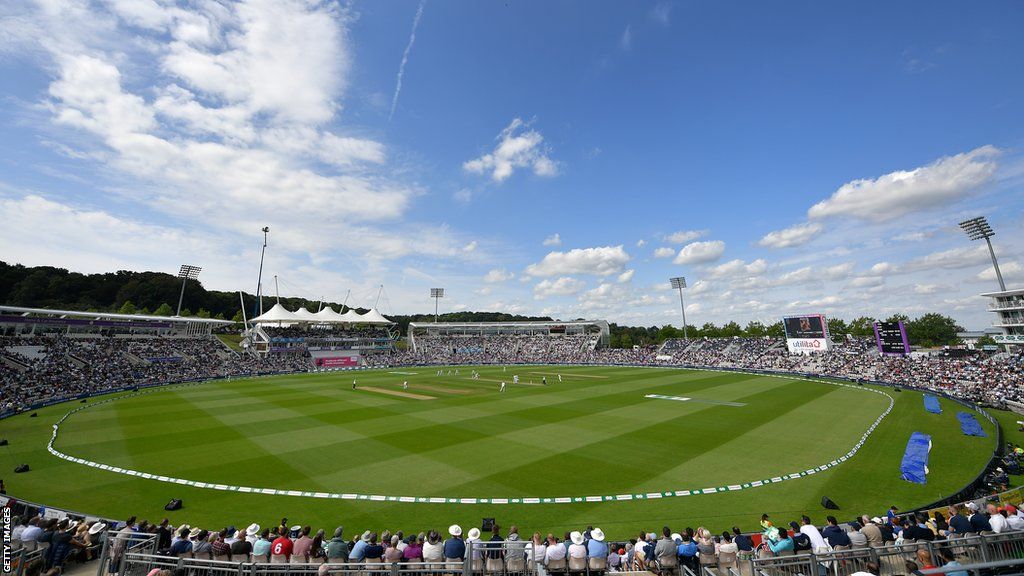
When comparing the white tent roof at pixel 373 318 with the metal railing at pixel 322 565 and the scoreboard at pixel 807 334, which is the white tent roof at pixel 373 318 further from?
the metal railing at pixel 322 565

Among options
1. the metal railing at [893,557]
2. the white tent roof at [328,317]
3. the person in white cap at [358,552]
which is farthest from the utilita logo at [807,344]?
the white tent roof at [328,317]

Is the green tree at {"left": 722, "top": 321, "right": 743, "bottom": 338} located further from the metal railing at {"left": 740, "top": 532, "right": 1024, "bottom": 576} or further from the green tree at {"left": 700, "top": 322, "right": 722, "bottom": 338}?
the metal railing at {"left": 740, "top": 532, "right": 1024, "bottom": 576}

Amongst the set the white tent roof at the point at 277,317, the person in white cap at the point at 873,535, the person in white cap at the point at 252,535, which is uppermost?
the white tent roof at the point at 277,317

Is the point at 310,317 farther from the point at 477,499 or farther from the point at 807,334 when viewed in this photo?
the point at 807,334

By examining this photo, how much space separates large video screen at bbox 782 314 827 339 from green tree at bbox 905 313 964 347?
6795cm

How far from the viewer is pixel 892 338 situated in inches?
1997

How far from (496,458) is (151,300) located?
457 feet

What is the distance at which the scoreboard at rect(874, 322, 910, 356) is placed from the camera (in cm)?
5000

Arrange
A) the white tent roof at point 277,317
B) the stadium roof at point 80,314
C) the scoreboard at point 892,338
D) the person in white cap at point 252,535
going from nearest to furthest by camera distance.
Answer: the person in white cap at point 252,535 < the scoreboard at point 892,338 < the stadium roof at point 80,314 < the white tent roof at point 277,317

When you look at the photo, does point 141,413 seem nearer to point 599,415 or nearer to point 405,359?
point 599,415

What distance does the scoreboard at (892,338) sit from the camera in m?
50.0

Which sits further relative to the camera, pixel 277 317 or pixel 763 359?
pixel 277 317

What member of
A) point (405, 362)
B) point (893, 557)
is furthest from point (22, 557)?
point (405, 362)

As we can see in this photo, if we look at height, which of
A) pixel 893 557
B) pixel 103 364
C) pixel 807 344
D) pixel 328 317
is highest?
pixel 328 317
